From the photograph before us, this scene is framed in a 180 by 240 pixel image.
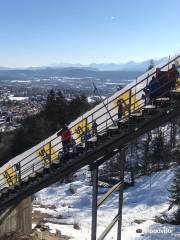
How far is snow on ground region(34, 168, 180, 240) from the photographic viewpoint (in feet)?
82.3

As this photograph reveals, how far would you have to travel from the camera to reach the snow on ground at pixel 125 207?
82.3 feet

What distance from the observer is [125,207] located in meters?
33.5

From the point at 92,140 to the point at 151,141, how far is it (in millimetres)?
37986

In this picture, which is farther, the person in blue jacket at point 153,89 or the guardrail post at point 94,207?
the guardrail post at point 94,207

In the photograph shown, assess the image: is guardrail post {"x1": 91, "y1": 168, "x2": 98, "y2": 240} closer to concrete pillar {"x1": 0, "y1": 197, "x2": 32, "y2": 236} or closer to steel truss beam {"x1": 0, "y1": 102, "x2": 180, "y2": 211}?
steel truss beam {"x1": 0, "y1": 102, "x2": 180, "y2": 211}

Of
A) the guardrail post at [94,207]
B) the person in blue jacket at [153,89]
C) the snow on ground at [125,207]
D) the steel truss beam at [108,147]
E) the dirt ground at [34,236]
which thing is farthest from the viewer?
the snow on ground at [125,207]

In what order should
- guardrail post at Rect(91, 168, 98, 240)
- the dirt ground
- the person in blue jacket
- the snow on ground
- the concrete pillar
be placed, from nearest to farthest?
1. the person in blue jacket
2. guardrail post at Rect(91, 168, 98, 240)
3. the dirt ground
4. the concrete pillar
5. the snow on ground

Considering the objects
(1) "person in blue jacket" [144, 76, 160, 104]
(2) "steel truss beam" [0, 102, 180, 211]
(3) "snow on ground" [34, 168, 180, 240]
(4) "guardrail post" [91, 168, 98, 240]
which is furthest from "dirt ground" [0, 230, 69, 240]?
(1) "person in blue jacket" [144, 76, 160, 104]

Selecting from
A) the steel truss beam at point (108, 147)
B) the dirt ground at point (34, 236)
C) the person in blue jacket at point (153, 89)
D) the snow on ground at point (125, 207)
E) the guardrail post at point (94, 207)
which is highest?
the person in blue jacket at point (153, 89)

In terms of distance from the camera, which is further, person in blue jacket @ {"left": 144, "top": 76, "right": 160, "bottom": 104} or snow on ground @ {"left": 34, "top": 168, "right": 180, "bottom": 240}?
snow on ground @ {"left": 34, "top": 168, "right": 180, "bottom": 240}

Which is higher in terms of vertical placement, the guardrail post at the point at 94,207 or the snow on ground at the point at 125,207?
the guardrail post at the point at 94,207

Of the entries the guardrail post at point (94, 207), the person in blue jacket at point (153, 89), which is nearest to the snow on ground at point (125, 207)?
the guardrail post at point (94, 207)

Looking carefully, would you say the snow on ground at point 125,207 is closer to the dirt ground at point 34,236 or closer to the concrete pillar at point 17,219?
the dirt ground at point 34,236

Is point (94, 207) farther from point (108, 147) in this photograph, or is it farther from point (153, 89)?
point (153, 89)
